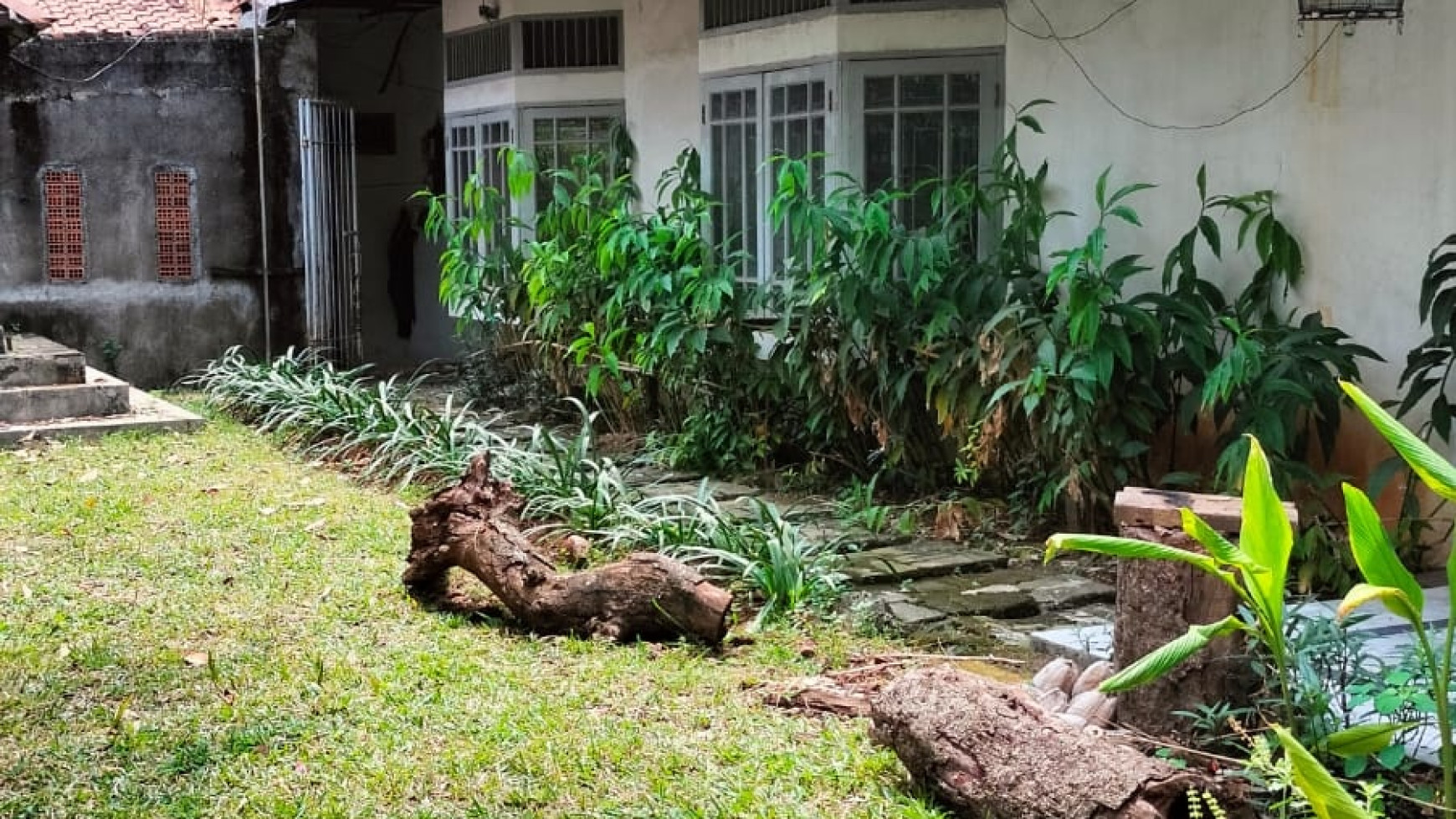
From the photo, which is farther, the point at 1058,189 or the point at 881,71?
the point at 881,71

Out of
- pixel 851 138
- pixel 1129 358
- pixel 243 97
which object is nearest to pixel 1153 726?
pixel 1129 358

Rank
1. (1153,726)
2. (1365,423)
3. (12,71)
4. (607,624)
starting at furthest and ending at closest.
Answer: (12,71) → (1365,423) → (607,624) → (1153,726)

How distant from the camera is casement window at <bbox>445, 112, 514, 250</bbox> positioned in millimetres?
11281

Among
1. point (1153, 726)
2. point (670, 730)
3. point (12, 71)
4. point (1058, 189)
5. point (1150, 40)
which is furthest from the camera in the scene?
point (12, 71)

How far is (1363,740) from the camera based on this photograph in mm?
3326

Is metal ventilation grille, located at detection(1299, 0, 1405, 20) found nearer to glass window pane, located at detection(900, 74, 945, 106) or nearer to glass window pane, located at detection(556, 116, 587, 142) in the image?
glass window pane, located at detection(900, 74, 945, 106)

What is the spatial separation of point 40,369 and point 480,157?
3.49 metres

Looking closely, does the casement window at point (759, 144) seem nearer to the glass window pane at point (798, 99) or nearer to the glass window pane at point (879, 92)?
the glass window pane at point (798, 99)

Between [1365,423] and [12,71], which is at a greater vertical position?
[12,71]

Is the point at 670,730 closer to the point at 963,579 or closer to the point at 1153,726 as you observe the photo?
the point at 1153,726

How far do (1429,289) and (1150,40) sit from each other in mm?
1951

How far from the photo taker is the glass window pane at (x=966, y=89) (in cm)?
779

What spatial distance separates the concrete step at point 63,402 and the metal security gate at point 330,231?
2.31 metres

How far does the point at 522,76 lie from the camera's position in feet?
36.3
